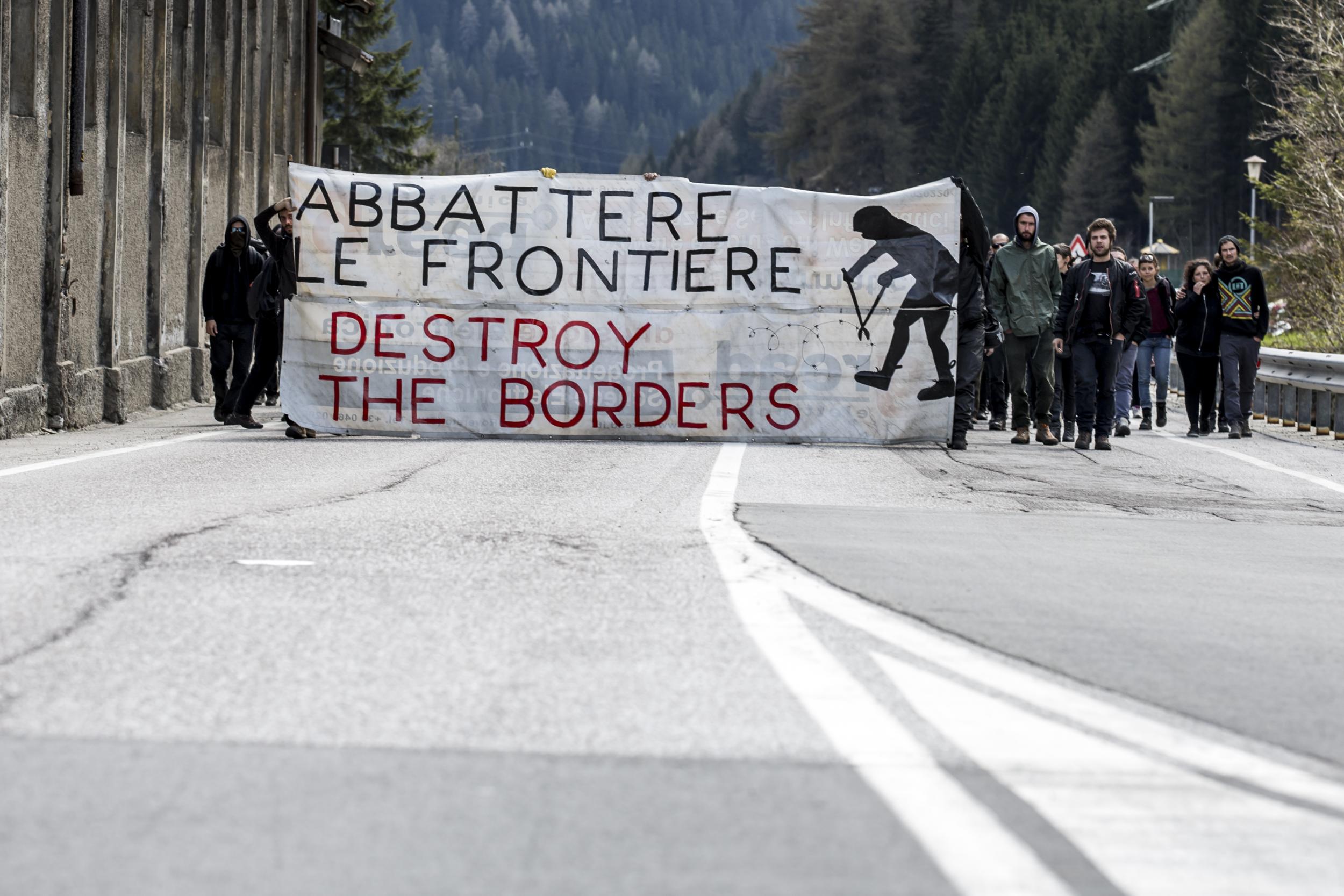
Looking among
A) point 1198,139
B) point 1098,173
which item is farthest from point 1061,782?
point 1098,173

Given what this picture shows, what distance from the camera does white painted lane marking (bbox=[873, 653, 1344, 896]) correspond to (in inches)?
141

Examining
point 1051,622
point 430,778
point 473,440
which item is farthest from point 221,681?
point 473,440

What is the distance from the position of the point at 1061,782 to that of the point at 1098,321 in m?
12.4

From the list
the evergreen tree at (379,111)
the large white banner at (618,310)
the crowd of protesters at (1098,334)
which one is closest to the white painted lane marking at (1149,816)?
the crowd of protesters at (1098,334)

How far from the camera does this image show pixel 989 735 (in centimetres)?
462

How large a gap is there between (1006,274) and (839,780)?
12485 mm

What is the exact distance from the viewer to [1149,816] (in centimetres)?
395

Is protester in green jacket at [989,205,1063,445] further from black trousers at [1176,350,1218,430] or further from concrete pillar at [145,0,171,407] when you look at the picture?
concrete pillar at [145,0,171,407]

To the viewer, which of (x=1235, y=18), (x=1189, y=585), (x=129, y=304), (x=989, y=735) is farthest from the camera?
(x=1235, y=18)

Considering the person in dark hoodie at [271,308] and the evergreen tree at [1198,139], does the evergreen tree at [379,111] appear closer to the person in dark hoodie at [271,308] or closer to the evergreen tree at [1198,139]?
the evergreen tree at [1198,139]

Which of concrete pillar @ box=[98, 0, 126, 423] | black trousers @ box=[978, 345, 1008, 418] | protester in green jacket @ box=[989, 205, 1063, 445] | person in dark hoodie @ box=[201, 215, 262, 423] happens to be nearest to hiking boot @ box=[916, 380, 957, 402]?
protester in green jacket @ box=[989, 205, 1063, 445]

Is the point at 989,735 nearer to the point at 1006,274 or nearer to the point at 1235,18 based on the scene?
the point at 1006,274

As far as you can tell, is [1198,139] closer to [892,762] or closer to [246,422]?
[246,422]

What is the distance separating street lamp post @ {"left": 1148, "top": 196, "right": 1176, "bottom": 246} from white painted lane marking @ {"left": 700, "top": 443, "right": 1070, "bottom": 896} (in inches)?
3324
